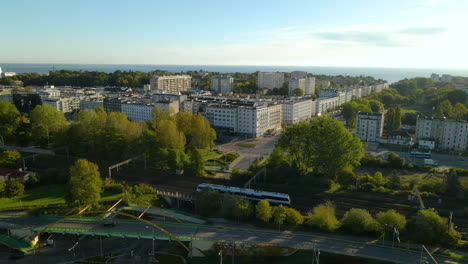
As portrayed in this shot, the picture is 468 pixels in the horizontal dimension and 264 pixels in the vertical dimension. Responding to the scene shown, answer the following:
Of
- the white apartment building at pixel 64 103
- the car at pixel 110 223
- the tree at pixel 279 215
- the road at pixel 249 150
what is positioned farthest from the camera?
the white apartment building at pixel 64 103

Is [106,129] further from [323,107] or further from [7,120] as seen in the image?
[323,107]

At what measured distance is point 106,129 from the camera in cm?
3544

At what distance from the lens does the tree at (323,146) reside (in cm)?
2895

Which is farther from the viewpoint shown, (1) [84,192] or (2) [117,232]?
(1) [84,192]

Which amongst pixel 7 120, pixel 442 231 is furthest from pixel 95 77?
pixel 442 231

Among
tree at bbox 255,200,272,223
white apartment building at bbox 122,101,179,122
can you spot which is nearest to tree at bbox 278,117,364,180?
tree at bbox 255,200,272,223

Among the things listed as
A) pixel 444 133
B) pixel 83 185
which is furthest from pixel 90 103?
pixel 444 133

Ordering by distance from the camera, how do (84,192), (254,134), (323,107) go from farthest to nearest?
(323,107)
(254,134)
(84,192)

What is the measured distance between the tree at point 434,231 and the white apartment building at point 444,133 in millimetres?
26803

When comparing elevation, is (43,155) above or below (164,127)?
below

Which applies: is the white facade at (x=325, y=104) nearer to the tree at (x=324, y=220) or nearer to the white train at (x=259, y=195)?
the white train at (x=259, y=195)

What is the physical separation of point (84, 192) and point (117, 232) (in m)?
4.89

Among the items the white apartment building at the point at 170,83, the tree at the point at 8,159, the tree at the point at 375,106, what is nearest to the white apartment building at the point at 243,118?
the tree at the point at 375,106

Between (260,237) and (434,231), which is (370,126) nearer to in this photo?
(434,231)
